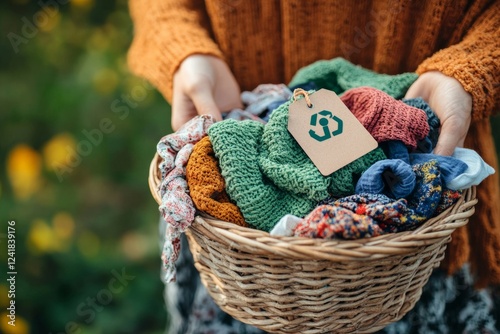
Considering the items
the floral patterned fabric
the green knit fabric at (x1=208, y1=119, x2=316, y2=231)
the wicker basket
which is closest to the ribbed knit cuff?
the wicker basket

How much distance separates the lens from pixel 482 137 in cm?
92

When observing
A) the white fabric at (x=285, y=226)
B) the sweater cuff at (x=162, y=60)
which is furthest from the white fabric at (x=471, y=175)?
the sweater cuff at (x=162, y=60)

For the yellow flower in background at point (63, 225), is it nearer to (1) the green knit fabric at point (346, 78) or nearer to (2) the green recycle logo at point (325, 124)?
(1) the green knit fabric at point (346, 78)

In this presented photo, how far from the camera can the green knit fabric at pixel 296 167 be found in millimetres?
746

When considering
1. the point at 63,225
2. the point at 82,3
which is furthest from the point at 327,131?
the point at 82,3

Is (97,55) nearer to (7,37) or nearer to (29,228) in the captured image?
(7,37)

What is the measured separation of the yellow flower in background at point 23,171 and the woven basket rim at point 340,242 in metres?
1.22

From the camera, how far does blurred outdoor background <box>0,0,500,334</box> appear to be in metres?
1.64

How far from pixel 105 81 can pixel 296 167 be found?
1.21 metres

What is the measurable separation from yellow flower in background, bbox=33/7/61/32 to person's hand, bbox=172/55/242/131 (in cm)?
107

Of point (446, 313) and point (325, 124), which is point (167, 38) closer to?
point (325, 124)

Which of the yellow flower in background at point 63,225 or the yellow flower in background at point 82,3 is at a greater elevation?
the yellow flower in background at point 82,3

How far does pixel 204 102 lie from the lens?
2.97 ft

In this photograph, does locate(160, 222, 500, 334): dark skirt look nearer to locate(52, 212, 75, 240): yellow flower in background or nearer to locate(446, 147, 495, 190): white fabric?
locate(446, 147, 495, 190): white fabric
